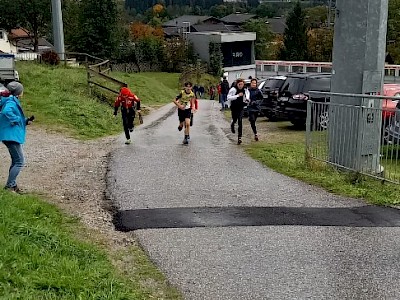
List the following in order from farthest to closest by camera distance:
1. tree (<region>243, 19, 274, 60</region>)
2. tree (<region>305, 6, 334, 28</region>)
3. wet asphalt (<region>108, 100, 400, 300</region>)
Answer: tree (<region>305, 6, 334, 28</region>)
tree (<region>243, 19, 274, 60</region>)
wet asphalt (<region>108, 100, 400, 300</region>)

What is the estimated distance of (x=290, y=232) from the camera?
6629mm

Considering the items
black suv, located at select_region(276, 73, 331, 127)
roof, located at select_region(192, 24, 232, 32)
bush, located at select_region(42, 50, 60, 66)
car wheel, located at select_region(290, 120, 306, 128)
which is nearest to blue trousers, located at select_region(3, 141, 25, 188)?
black suv, located at select_region(276, 73, 331, 127)

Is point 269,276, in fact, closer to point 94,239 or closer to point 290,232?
point 290,232

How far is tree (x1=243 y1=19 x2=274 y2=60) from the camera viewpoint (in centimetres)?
8969

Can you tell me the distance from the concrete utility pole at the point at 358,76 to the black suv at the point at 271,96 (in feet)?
30.8

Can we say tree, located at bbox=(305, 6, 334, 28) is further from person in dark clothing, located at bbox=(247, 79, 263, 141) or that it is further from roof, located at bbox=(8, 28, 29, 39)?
person in dark clothing, located at bbox=(247, 79, 263, 141)

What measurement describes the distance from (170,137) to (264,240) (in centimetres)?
938

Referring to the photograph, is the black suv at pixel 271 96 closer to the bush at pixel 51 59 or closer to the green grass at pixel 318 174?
the green grass at pixel 318 174

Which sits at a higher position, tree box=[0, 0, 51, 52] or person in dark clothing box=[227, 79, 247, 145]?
tree box=[0, 0, 51, 52]

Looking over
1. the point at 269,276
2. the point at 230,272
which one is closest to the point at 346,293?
the point at 269,276

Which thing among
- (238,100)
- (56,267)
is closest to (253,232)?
(56,267)

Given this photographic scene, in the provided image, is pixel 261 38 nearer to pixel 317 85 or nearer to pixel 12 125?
pixel 317 85

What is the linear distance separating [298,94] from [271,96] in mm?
2278

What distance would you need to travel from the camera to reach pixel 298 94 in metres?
17.8
